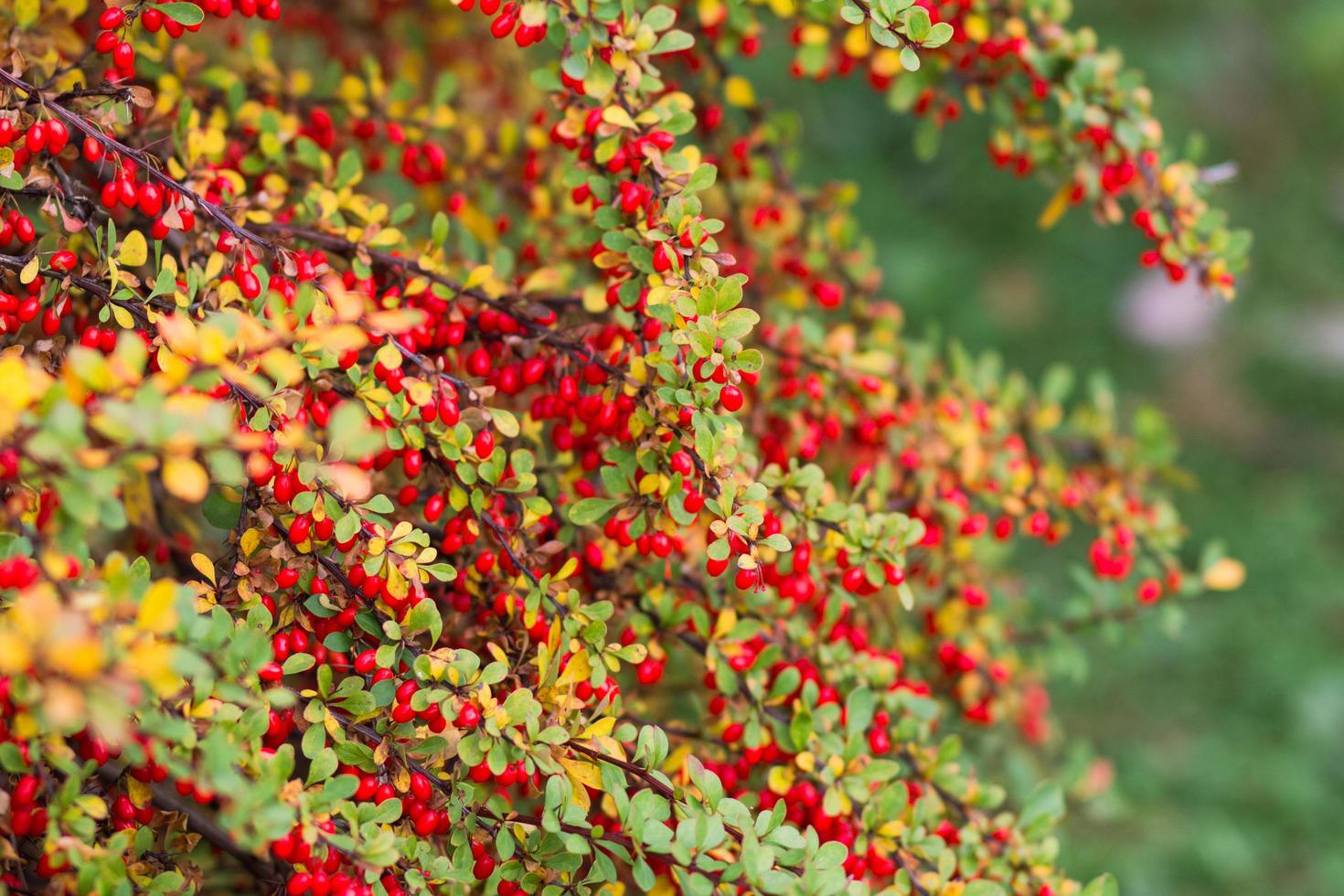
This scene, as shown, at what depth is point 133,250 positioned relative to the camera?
83 cm

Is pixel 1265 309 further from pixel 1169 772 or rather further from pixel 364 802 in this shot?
pixel 364 802

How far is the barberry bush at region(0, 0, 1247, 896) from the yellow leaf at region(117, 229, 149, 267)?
0.08 feet

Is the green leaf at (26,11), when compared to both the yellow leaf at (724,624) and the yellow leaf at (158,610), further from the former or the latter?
the yellow leaf at (724,624)

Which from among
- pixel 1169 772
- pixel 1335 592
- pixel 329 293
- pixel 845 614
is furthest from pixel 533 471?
pixel 1335 592

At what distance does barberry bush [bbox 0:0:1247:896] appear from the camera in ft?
2.32

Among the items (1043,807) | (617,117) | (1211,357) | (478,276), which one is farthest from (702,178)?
(1211,357)

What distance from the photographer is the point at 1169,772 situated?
1.99 m

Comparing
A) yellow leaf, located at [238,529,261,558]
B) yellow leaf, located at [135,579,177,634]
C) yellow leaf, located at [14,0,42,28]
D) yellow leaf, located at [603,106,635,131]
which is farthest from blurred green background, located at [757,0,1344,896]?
yellow leaf, located at [14,0,42,28]

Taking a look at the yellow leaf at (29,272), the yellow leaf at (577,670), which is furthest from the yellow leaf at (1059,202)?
the yellow leaf at (29,272)

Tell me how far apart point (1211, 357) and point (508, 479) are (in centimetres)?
288

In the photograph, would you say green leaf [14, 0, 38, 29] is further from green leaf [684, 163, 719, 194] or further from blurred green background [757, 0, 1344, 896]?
blurred green background [757, 0, 1344, 896]

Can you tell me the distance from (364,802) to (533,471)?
1.10 ft

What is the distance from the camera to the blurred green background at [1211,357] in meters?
1.92

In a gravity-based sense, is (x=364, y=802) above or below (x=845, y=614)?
below
